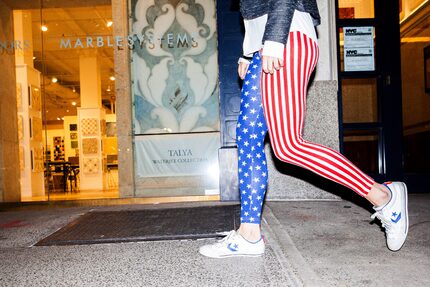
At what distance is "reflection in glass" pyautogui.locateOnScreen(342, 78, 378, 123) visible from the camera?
4367 millimetres

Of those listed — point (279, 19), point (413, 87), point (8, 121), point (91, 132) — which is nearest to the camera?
point (279, 19)

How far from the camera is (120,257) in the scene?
2070 millimetres

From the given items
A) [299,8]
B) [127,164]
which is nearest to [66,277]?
[299,8]

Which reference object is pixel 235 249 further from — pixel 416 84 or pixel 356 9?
pixel 416 84

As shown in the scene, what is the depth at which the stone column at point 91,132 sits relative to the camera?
10.9m

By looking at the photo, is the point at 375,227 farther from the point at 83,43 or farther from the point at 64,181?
the point at 64,181

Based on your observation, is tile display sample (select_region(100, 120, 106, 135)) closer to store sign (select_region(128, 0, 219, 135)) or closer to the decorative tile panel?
the decorative tile panel

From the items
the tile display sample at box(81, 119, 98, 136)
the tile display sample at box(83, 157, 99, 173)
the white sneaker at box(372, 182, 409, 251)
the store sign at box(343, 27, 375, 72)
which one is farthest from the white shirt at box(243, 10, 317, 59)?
the tile display sample at box(81, 119, 98, 136)

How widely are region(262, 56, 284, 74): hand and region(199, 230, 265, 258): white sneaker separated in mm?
923

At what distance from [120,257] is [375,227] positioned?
174 centimetres

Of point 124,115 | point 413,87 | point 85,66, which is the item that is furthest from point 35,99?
point 413,87

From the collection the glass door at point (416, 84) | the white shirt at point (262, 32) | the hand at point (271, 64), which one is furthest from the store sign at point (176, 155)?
the hand at point (271, 64)

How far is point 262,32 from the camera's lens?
195 cm

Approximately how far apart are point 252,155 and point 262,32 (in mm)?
669
